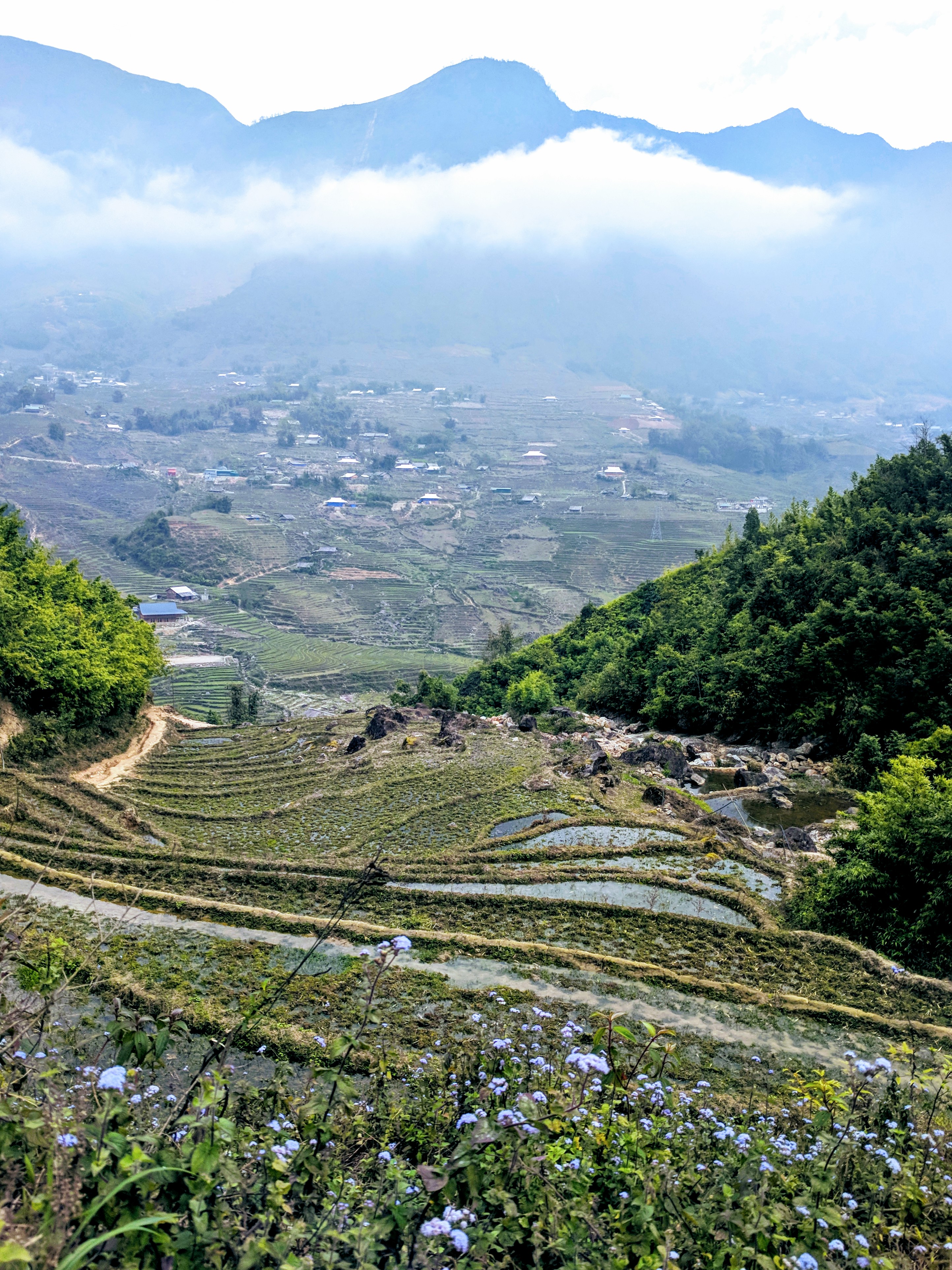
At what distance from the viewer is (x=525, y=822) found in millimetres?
17203

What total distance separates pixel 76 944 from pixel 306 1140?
23.3 feet

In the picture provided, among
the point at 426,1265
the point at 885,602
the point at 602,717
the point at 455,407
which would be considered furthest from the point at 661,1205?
the point at 455,407

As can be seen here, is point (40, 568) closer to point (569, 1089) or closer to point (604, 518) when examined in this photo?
point (569, 1089)

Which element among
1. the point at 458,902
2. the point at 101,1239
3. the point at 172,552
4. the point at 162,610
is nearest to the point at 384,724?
the point at 458,902

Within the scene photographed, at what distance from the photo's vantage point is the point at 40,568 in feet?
89.3

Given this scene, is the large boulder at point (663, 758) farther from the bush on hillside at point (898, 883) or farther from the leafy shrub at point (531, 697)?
the leafy shrub at point (531, 697)

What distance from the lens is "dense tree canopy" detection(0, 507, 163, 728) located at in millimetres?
21531

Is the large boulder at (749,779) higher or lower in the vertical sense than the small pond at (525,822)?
higher

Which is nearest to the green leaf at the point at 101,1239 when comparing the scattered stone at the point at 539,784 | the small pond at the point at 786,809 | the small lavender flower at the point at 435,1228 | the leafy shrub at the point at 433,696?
the small lavender flower at the point at 435,1228

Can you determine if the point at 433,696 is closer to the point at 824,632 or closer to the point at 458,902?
the point at 824,632

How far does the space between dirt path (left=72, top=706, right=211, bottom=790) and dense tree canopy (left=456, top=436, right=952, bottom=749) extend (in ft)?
52.3

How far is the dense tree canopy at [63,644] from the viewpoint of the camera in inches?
848

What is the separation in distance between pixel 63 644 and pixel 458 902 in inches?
622

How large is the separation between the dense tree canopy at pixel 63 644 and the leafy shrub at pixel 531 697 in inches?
548
